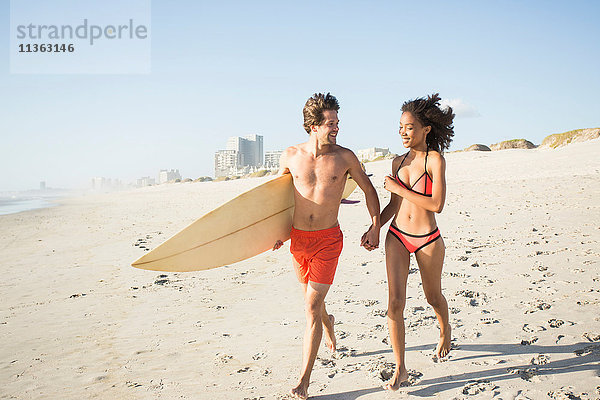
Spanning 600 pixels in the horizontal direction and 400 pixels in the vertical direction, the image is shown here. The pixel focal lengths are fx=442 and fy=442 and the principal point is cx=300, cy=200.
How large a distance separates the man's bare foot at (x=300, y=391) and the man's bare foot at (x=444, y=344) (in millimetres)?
1087

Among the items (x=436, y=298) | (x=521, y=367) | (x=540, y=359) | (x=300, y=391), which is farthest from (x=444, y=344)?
(x=300, y=391)

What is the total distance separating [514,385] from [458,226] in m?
5.42

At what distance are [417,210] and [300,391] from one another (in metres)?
1.43

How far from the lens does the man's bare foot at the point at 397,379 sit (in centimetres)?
285

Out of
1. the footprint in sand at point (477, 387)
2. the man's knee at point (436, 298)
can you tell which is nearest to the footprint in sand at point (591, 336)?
the footprint in sand at point (477, 387)

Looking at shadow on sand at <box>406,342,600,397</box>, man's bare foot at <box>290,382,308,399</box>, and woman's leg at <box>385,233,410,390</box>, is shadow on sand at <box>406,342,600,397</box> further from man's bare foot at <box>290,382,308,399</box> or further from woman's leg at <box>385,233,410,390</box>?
man's bare foot at <box>290,382,308,399</box>

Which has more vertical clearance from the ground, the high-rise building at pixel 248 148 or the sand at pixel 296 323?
the high-rise building at pixel 248 148

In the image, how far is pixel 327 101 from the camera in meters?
3.15

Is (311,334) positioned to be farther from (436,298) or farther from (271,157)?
(271,157)

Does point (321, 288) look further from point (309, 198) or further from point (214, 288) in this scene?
point (214, 288)

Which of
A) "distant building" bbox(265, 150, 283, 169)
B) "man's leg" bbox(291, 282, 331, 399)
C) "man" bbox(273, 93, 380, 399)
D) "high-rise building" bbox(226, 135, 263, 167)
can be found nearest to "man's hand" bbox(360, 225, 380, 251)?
"man" bbox(273, 93, 380, 399)

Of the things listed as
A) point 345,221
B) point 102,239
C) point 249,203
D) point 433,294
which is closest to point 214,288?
point 249,203

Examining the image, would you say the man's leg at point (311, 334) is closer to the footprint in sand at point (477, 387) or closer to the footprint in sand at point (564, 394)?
the footprint in sand at point (477, 387)

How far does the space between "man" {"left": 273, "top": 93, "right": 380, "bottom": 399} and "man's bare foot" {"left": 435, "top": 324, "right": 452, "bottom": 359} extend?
0.81 metres
